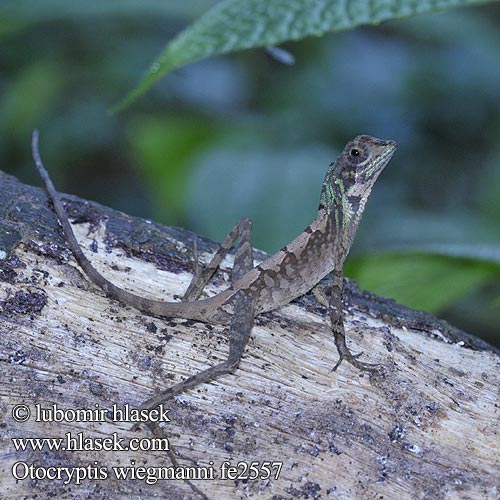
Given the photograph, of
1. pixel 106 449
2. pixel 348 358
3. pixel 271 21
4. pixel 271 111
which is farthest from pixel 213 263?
pixel 271 111

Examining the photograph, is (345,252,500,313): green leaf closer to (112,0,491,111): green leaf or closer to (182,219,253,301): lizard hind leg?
(182,219,253,301): lizard hind leg

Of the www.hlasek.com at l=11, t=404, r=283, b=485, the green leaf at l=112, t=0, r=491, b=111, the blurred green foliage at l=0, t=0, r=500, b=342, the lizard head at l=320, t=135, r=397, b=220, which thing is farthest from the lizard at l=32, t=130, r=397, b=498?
the blurred green foliage at l=0, t=0, r=500, b=342

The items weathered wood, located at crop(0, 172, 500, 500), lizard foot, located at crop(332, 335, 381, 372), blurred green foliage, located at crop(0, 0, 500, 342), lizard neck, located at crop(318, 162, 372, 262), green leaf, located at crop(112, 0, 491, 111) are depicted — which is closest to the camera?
green leaf, located at crop(112, 0, 491, 111)

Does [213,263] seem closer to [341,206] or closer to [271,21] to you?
[341,206]

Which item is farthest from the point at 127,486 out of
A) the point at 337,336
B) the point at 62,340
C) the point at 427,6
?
the point at 427,6

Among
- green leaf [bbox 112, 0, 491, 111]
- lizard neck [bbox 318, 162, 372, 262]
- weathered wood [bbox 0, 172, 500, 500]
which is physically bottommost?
weathered wood [bbox 0, 172, 500, 500]

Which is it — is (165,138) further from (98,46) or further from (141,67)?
(98,46)
